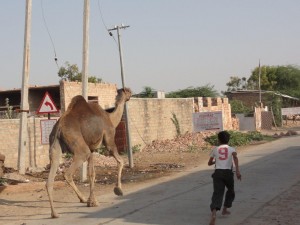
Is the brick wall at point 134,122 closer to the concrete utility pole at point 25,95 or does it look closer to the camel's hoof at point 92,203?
the concrete utility pole at point 25,95

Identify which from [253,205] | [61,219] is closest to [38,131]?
[61,219]

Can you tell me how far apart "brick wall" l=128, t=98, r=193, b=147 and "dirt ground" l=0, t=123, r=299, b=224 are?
32.2 inches

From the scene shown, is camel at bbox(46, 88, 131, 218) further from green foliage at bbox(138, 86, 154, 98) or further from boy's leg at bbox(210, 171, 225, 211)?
green foliage at bbox(138, 86, 154, 98)

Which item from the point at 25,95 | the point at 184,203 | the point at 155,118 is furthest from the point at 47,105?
the point at 155,118

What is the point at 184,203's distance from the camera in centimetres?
1085

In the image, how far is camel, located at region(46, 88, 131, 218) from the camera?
35.1 ft

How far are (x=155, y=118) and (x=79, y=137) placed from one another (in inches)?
721

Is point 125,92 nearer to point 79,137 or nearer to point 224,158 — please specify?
point 79,137

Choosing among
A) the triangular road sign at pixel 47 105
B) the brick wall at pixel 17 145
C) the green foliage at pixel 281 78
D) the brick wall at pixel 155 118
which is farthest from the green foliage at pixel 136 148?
the green foliage at pixel 281 78

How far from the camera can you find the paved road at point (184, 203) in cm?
921

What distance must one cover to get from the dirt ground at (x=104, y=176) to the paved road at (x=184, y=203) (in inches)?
37.3

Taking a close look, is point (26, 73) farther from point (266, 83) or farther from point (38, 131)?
point (266, 83)

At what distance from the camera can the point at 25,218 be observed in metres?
10.2

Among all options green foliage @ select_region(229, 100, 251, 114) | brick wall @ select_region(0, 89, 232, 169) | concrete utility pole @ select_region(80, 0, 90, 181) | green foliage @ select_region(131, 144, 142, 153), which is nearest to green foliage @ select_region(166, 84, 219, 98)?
green foliage @ select_region(229, 100, 251, 114)
